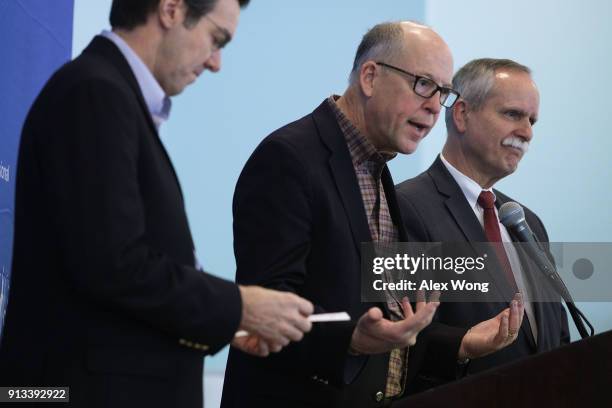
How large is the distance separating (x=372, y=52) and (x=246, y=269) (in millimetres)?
826

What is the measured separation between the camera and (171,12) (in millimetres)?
1742

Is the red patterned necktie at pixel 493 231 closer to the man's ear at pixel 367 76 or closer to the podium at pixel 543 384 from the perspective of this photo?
the man's ear at pixel 367 76

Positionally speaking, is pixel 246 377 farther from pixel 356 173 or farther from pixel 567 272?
pixel 567 272

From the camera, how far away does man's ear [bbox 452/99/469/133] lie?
343 centimetres

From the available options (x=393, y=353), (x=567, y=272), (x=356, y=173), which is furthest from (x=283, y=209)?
(x=567, y=272)

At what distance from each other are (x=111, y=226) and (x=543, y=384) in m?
0.98

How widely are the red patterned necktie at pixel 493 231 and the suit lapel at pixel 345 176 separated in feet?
2.60

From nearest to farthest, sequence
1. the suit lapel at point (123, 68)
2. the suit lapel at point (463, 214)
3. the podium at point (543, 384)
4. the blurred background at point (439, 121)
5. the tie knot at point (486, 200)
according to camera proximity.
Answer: the suit lapel at point (123, 68) → the podium at point (543, 384) → the suit lapel at point (463, 214) → the tie knot at point (486, 200) → the blurred background at point (439, 121)

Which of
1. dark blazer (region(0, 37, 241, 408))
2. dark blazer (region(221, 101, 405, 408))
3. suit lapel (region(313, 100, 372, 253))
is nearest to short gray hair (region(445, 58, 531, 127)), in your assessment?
suit lapel (region(313, 100, 372, 253))

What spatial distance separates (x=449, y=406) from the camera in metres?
1.94

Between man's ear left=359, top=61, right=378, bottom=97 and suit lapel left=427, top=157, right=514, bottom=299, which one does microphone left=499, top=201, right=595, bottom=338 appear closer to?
suit lapel left=427, top=157, right=514, bottom=299

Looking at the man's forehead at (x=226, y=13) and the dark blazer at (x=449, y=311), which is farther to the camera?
the dark blazer at (x=449, y=311)

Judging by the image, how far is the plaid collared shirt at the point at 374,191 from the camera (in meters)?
2.56

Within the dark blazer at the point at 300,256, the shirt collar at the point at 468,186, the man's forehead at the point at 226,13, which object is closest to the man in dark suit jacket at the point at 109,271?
the man's forehead at the point at 226,13
